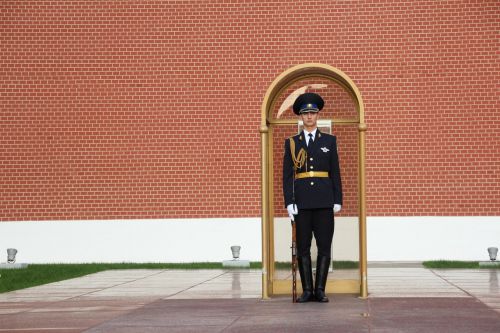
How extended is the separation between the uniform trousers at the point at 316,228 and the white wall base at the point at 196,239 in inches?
265

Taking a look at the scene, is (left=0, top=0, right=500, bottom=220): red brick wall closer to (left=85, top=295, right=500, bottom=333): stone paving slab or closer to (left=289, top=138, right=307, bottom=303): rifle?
(left=289, top=138, right=307, bottom=303): rifle

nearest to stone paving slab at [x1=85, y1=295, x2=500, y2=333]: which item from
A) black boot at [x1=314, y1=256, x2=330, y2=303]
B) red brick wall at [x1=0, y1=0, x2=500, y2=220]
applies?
black boot at [x1=314, y1=256, x2=330, y2=303]

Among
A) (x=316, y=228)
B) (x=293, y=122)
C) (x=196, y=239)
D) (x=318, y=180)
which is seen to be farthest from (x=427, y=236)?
(x=318, y=180)

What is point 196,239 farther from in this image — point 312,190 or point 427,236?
point 312,190

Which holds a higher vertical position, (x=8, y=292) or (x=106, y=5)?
(x=106, y=5)

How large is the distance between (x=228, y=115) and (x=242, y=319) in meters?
8.84

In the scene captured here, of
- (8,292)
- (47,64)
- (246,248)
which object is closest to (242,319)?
(8,292)

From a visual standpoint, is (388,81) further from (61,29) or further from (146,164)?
(61,29)

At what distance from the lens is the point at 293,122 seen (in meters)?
9.33

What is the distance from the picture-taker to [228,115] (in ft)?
52.2

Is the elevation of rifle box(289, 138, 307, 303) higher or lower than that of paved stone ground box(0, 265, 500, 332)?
higher

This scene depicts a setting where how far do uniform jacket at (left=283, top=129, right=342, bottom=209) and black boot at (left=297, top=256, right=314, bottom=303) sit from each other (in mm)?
497

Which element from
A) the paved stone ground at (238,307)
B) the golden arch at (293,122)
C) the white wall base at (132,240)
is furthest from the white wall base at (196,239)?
the golden arch at (293,122)

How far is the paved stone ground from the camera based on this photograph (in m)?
6.83
